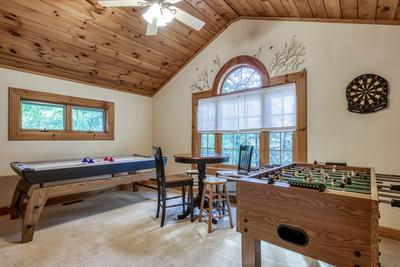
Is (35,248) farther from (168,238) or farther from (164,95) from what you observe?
(164,95)

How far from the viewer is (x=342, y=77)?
9.28 feet

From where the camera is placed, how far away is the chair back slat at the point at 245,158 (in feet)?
10.6

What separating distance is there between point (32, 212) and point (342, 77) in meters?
4.05

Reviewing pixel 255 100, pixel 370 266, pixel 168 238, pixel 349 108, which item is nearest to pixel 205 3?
pixel 255 100

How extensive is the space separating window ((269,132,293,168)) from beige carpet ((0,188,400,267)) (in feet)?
4.14

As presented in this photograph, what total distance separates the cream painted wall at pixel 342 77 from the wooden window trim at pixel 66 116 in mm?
2924

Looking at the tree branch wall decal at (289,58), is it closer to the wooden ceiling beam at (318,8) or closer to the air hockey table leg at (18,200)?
the wooden ceiling beam at (318,8)

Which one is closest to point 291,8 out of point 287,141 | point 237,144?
point 287,141

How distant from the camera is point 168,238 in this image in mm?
2467

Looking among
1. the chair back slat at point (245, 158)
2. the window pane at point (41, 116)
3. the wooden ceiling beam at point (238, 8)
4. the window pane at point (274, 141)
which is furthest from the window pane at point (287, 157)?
the window pane at point (41, 116)

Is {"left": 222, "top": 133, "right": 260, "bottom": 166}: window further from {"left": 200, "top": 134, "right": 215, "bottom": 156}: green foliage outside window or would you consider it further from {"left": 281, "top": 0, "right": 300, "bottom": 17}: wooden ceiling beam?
{"left": 281, "top": 0, "right": 300, "bottom": 17}: wooden ceiling beam

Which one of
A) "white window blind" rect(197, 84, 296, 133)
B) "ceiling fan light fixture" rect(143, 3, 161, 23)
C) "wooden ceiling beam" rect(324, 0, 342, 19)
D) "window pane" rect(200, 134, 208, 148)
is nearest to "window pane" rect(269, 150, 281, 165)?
"white window blind" rect(197, 84, 296, 133)

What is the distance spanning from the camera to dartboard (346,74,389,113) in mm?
2523

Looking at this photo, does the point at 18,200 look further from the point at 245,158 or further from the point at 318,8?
the point at 318,8
